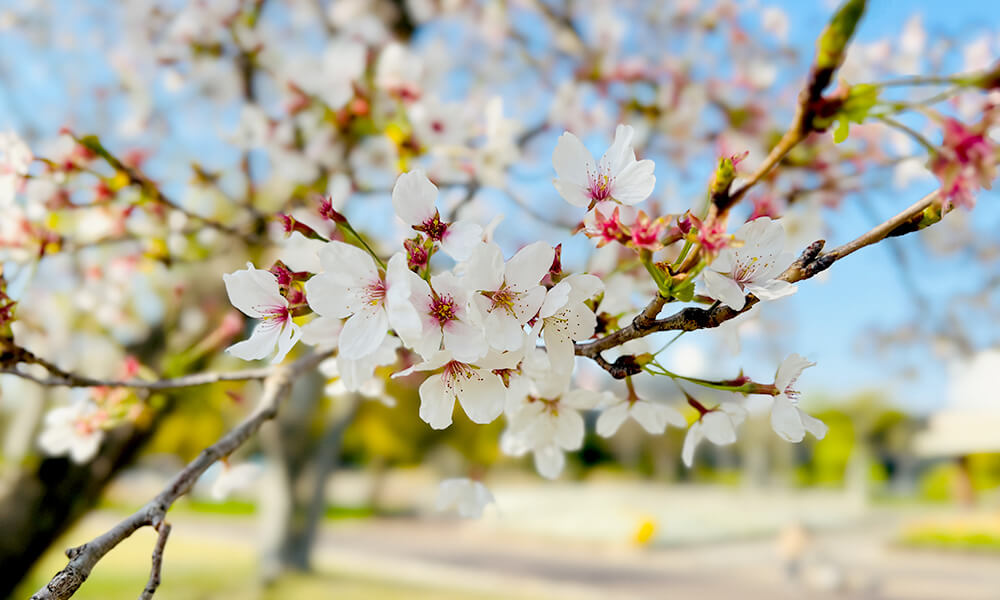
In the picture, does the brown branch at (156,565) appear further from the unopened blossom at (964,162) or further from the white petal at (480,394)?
the unopened blossom at (964,162)

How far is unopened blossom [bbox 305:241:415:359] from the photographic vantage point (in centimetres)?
57

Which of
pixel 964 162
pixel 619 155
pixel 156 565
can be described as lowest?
pixel 156 565

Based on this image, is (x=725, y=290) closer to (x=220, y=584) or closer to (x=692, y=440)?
(x=692, y=440)

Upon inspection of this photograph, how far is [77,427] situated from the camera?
1140mm

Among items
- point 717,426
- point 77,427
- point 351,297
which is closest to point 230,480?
point 77,427

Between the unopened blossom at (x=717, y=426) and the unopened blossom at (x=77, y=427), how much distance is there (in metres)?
0.92

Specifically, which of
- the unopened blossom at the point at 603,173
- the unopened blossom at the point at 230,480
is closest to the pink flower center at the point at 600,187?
the unopened blossom at the point at 603,173

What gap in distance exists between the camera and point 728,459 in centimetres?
2620

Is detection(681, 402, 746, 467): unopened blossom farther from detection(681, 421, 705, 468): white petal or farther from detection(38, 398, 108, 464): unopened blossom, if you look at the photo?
→ detection(38, 398, 108, 464): unopened blossom

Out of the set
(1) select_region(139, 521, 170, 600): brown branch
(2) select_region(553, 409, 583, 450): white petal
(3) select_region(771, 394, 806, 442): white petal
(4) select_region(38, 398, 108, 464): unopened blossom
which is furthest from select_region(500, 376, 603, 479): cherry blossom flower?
(4) select_region(38, 398, 108, 464): unopened blossom

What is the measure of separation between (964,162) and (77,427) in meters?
1.27

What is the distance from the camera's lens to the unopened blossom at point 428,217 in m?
0.59

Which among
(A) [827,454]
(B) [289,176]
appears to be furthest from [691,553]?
(A) [827,454]

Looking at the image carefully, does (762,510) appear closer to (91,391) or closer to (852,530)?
(852,530)
